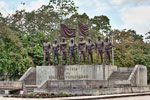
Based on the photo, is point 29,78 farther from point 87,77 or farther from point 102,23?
point 102,23

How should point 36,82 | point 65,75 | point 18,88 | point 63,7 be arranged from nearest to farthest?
point 18,88 → point 65,75 → point 36,82 → point 63,7

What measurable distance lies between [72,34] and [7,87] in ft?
26.6

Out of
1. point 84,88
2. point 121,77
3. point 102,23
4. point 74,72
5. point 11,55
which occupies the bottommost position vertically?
point 84,88

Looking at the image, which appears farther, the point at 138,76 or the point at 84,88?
the point at 138,76

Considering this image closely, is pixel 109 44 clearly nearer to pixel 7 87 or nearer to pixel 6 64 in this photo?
pixel 7 87

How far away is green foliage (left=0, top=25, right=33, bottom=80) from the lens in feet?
105

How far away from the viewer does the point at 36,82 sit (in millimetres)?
29594

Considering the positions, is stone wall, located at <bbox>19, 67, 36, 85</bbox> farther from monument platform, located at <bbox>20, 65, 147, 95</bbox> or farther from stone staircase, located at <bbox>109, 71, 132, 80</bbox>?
stone staircase, located at <bbox>109, 71, 132, 80</bbox>

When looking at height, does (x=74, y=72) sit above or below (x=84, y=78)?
above

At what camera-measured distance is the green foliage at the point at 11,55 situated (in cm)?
3215

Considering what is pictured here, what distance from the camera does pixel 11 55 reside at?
32.6 meters

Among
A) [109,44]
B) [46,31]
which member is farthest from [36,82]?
[46,31]

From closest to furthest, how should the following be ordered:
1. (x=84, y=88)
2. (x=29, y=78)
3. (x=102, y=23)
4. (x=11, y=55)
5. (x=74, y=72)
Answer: (x=84, y=88) → (x=74, y=72) → (x=29, y=78) → (x=11, y=55) → (x=102, y=23)

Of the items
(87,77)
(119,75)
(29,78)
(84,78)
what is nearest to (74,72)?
(84,78)
